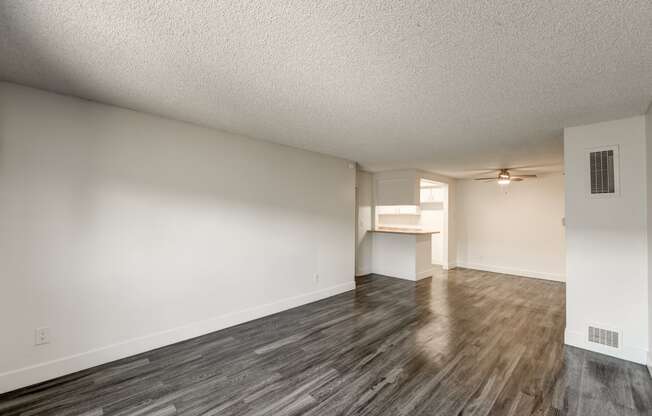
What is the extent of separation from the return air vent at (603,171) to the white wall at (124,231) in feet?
11.9

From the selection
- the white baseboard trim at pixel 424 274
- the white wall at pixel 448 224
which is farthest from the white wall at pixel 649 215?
the white wall at pixel 448 224

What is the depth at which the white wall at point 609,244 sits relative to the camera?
273cm

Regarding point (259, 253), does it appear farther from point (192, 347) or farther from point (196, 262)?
point (192, 347)

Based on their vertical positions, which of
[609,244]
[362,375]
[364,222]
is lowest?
[362,375]

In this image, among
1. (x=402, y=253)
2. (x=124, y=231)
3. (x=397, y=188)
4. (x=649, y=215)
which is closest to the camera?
(x=649, y=215)

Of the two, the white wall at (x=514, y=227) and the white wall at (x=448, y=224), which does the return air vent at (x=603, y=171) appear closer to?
the white wall at (x=514, y=227)

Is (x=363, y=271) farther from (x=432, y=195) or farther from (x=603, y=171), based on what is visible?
(x=603, y=171)

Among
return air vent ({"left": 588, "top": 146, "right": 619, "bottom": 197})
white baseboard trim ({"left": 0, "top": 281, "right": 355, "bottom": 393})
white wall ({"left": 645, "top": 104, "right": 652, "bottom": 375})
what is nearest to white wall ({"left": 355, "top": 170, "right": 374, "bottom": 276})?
white baseboard trim ({"left": 0, "top": 281, "right": 355, "bottom": 393})

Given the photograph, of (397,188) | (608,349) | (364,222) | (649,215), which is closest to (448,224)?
(397,188)

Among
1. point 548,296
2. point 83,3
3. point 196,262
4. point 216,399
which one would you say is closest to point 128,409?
point 216,399

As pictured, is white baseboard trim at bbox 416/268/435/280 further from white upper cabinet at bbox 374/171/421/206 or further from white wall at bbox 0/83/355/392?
white wall at bbox 0/83/355/392

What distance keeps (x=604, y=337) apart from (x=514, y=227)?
164 inches

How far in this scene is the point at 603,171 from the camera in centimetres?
289

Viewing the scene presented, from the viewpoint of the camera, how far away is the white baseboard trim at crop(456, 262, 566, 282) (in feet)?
19.8
